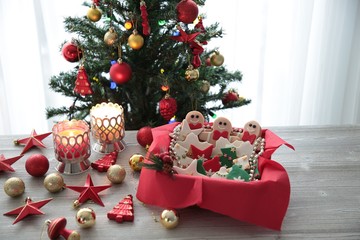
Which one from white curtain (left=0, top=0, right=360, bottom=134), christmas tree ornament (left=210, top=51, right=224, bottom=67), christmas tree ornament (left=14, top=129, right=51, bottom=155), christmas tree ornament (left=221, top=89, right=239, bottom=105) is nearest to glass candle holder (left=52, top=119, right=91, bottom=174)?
christmas tree ornament (left=14, top=129, right=51, bottom=155)

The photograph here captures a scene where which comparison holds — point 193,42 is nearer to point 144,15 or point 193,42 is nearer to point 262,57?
point 144,15

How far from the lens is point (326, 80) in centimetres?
204

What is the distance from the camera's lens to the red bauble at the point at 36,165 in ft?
3.10

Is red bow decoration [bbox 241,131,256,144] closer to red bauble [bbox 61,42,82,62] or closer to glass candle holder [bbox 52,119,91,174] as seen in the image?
glass candle holder [bbox 52,119,91,174]

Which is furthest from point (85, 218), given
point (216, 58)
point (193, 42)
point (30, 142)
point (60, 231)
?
point (216, 58)

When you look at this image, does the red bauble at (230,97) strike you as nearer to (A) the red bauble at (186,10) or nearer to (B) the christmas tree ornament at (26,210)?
(A) the red bauble at (186,10)

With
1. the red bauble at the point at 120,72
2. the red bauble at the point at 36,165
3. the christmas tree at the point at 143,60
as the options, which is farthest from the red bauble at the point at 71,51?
the red bauble at the point at 36,165

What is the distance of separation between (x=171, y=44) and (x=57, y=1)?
2.23 ft

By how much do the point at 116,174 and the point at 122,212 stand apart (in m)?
0.13

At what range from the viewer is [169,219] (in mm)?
781

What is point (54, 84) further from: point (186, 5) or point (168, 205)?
point (168, 205)

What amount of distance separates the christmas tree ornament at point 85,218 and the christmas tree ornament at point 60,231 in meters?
0.03

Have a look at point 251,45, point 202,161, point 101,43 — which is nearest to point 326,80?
point 251,45

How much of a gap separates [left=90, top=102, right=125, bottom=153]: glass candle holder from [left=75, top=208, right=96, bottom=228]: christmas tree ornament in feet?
0.98
